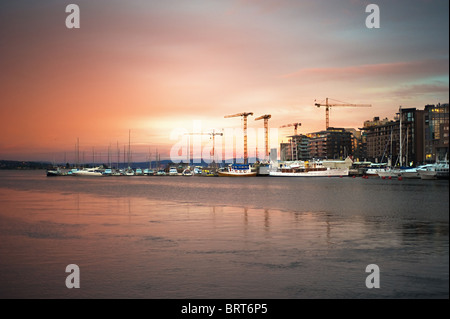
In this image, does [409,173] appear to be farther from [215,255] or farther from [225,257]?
[225,257]

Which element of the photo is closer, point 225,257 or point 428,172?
point 225,257

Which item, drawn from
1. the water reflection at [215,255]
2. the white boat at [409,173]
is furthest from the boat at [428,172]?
the water reflection at [215,255]

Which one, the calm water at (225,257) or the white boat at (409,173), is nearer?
Result: the calm water at (225,257)

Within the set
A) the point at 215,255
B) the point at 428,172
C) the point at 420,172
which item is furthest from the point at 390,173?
the point at 215,255

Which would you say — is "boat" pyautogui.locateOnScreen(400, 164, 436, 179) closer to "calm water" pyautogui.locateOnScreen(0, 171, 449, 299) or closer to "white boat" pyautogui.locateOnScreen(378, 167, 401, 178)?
"white boat" pyautogui.locateOnScreen(378, 167, 401, 178)

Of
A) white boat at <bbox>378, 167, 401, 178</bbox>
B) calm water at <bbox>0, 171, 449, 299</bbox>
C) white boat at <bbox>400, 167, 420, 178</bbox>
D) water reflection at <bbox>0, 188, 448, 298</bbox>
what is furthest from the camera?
white boat at <bbox>378, 167, 401, 178</bbox>

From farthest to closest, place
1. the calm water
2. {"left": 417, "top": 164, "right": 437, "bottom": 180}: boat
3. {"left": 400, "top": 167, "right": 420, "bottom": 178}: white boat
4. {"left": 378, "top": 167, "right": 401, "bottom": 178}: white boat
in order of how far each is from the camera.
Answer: {"left": 378, "top": 167, "right": 401, "bottom": 178}: white boat, {"left": 400, "top": 167, "right": 420, "bottom": 178}: white boat, {"left": 417, "top": 164, "right": 437, "bottom": 180}: boat, the calm water

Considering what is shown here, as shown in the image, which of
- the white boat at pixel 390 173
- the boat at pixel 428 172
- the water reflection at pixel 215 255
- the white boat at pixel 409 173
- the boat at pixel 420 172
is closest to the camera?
the water reflection at pixel 215 255

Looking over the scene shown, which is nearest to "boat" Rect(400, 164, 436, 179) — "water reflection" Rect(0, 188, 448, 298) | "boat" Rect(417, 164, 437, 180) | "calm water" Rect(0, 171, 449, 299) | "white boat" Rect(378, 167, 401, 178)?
"boat" Rect(417, 164, 437, 180)

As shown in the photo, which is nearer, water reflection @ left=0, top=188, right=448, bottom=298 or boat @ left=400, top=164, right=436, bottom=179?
A: water reflection @ left=0, top=188, right=448, bottom=298

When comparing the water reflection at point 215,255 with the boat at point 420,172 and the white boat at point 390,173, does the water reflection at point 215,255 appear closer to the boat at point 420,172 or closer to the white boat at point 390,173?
the boat at point 420,172
